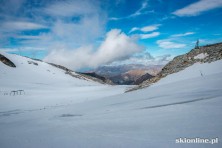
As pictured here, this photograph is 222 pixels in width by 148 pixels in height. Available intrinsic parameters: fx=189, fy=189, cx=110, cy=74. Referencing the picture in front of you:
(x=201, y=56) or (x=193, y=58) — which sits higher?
(x=201, y=56)

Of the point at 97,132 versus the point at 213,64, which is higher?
the point at 213,64

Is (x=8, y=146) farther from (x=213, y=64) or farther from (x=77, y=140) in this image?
(x=213, y=64)

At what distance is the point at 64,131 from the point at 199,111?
3986 mm

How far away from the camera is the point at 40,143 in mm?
4699

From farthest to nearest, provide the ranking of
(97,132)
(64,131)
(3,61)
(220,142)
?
(3,61) → (64,131) → (97,132) → (220,142)

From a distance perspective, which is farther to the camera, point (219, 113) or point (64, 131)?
point (64, 131)

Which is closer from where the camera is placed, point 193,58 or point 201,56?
point 201,56

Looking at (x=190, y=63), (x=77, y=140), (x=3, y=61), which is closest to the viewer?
(x=77, y=140)

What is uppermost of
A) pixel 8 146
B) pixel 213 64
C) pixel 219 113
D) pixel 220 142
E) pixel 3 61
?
pixel 3 61

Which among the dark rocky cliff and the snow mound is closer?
the dark rocky cliff

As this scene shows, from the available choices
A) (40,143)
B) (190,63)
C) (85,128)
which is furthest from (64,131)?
(190,63)

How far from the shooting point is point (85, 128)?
227 inches

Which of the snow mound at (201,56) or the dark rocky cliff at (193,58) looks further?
the snow mound at (201,56)

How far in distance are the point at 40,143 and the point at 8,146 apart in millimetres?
806
